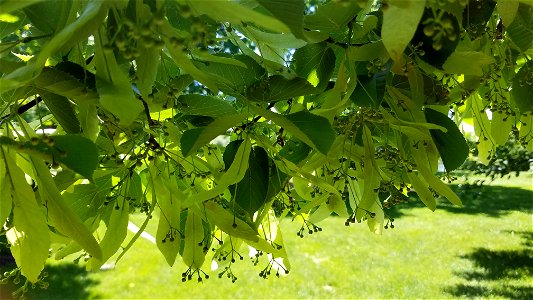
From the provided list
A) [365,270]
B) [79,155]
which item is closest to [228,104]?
[79,155]

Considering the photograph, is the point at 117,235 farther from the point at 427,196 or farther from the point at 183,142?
the point at 427,196

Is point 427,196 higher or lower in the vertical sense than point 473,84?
lower

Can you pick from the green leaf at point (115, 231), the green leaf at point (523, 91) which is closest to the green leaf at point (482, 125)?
the green leaf at point (523, 91)

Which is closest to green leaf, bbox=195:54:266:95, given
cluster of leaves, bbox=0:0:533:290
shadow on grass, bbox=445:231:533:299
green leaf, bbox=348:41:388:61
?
cluster of leaves, bbox=0:0:533:290

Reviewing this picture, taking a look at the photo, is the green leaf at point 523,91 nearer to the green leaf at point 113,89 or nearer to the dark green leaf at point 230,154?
the dark green leaf at point 230,154

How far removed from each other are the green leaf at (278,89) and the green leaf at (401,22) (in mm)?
233

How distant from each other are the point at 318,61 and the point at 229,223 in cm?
24

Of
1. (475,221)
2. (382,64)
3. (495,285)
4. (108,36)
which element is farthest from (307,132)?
(475,221)

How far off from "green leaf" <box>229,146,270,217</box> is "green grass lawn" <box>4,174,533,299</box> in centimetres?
252

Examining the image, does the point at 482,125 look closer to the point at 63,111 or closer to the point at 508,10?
the point at 508,10

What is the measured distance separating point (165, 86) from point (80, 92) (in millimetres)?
164

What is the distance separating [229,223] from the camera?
72 cm

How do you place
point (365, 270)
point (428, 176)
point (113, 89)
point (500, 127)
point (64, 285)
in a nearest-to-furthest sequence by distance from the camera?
point (113, 89), point (428, 176), point (500, 127), point (64, 285), point (365, 270)

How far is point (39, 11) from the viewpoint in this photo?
0.52 meters
